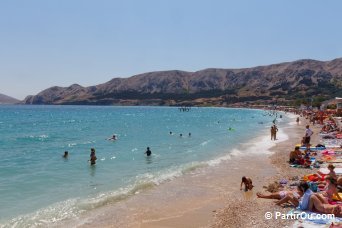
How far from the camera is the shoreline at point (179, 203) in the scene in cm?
1113

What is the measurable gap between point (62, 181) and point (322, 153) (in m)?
15.0

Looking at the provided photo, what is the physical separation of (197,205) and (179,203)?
27.5 inches

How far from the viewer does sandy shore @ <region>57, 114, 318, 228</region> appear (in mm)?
10883

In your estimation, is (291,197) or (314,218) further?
(291,197)

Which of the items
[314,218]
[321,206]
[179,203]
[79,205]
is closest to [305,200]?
[321,206]

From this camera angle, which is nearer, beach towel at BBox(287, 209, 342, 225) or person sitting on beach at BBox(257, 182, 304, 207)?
beach towel at BBox(287, 209, 342, 225)

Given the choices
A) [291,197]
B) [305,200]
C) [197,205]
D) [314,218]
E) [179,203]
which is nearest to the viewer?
[314,218]

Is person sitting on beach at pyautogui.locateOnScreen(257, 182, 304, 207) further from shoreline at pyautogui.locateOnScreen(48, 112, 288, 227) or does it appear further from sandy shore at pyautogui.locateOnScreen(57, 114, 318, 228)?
shoreline at pyautogui.locateOnScreen(48, 112, 288, 227)

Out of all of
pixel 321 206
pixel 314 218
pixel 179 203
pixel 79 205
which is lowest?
pixel 79 205

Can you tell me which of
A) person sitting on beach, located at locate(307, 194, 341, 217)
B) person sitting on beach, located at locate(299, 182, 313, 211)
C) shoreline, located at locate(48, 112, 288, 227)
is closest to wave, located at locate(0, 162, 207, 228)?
shoreline, located at locate(48, 112, 288, 227)

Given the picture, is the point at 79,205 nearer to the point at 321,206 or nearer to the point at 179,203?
the point at 179,203

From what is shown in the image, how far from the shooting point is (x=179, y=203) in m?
13.2

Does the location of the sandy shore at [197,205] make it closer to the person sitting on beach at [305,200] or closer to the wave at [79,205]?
the wave at [79,205]

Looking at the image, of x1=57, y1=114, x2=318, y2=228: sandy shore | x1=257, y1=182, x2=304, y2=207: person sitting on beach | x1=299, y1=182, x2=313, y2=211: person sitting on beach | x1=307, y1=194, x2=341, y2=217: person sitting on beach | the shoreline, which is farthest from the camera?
x1=257, y1=182, x2=304, y2=207: person sitting on beach
